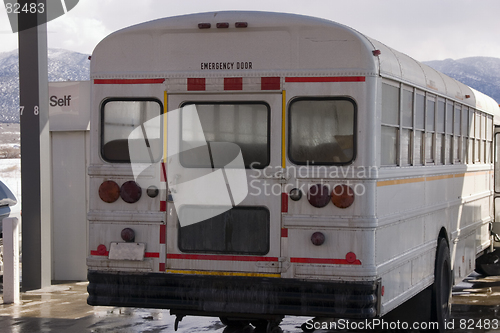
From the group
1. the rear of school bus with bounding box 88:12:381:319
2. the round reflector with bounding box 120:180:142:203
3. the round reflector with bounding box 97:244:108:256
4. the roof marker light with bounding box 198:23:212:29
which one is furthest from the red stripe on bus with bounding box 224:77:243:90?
the round reflector with bounding box 97:244:108:256

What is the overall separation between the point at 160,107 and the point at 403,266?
2.52 metres

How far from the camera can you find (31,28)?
10.1 m

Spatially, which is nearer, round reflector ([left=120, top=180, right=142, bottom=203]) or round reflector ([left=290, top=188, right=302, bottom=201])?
round reflector ([left=290, top=188, right=302, bottom=201])

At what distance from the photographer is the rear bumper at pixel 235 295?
232 inches

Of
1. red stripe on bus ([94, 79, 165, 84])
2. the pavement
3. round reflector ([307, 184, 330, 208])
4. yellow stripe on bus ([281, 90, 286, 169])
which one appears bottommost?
the pavement

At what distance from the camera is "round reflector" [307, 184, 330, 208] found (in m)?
5.94

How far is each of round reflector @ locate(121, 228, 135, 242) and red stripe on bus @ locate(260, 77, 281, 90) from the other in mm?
1592

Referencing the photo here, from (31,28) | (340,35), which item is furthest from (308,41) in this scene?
(31,28)

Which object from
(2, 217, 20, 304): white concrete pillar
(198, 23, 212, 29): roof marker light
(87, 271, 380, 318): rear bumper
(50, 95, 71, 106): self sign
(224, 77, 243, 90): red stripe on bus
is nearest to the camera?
(87, 271, 380, 318): rear bumper

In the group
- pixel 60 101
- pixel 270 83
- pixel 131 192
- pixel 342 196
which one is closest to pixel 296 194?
pixel 342 196

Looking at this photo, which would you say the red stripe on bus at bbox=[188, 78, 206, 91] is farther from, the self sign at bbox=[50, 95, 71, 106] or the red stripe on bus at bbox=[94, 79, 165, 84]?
the self sign at bbox=[50, 95, 71, 106]

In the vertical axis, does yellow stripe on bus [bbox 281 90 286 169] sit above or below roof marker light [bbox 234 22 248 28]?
below

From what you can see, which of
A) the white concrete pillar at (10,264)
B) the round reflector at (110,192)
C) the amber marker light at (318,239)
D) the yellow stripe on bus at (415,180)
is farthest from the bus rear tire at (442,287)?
the white concrete pillar at (10,264)

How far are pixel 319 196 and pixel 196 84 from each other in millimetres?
1342
